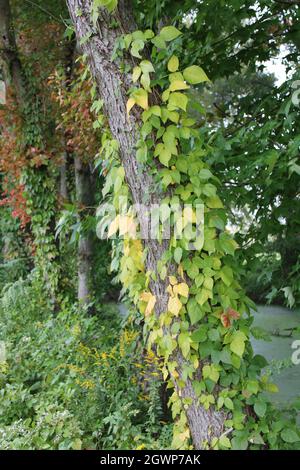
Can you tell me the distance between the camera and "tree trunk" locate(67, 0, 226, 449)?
2277 millimetres

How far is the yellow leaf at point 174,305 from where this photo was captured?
225 cm

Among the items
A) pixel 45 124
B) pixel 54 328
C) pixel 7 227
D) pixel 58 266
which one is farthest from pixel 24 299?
pixel 7 227

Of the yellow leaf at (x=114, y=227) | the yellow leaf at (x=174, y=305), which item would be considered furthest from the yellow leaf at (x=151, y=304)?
the yellow leaf at (x=114, y=227)

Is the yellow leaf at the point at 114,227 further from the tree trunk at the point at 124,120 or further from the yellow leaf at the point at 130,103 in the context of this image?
the yellow leaf at the point at 130,103

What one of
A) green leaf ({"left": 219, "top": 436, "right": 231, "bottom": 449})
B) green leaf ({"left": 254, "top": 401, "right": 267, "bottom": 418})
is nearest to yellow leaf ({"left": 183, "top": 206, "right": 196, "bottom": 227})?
green leaf ({"left": 254, "top": 401, "right": 267, "bottom": 418})

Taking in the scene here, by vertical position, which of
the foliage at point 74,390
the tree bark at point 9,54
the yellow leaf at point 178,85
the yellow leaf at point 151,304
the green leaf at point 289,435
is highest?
the tree bark at point 9,54

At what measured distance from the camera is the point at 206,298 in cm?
223

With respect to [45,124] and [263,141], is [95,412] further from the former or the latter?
[45,124]

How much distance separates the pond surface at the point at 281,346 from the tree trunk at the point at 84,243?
79.0 inches

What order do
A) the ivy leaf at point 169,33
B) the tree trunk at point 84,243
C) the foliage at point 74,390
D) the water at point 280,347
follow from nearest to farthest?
the ivy leaf at point 169,33
the foliage at point 74,390
the water at point 280,347
the tree trunk at point 84,243

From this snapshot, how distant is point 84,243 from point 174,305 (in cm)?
390

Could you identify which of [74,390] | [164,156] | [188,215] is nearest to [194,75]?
[164,156]

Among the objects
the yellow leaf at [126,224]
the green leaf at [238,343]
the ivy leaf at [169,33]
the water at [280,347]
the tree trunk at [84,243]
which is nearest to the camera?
the ivy leaf at [169,33]

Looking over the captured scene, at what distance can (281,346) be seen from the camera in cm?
733
